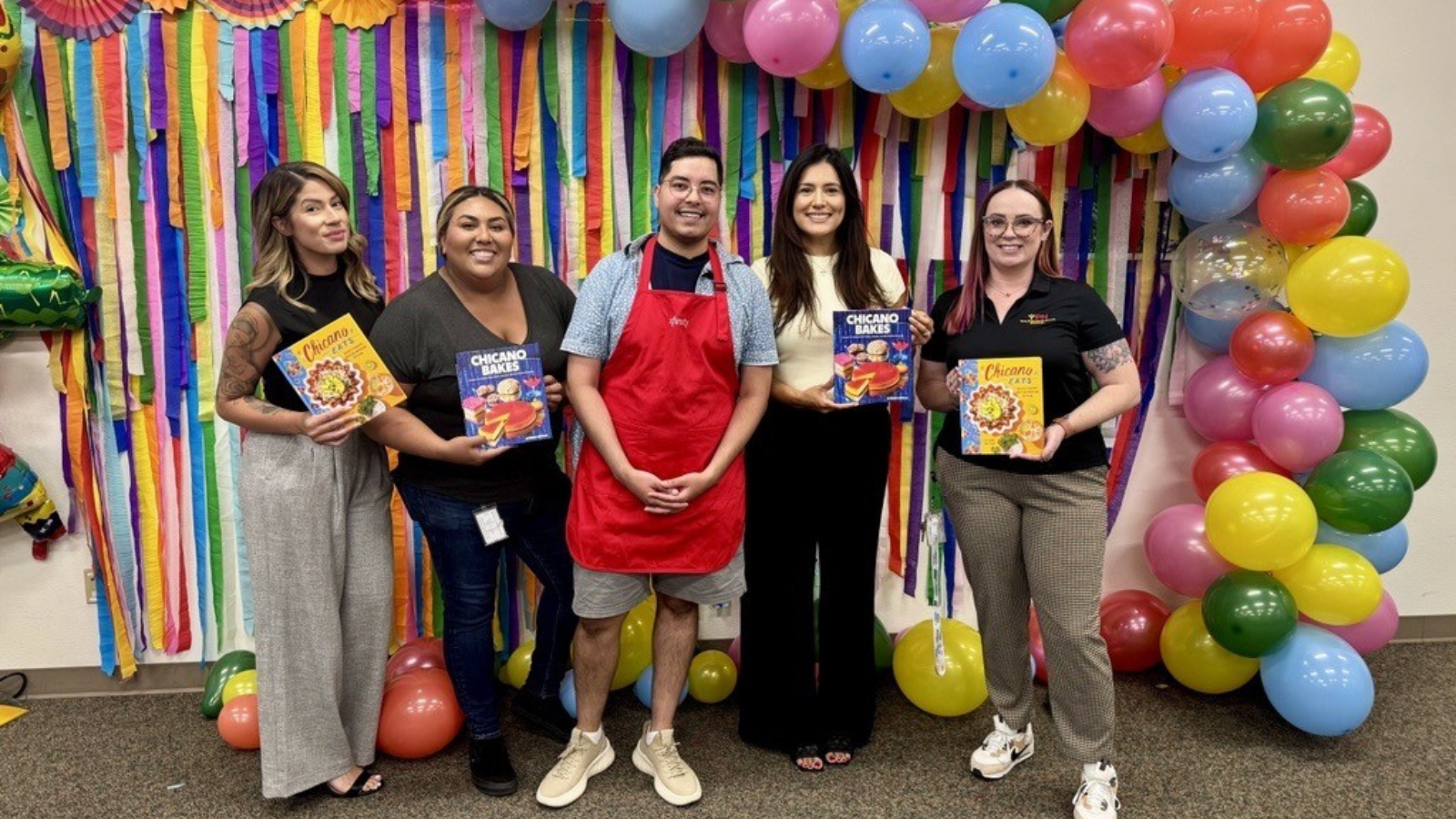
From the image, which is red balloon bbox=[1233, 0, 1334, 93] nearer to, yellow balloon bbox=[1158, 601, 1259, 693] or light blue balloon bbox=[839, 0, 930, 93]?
light blue balloon bbox=[839, 0, 930, 93]

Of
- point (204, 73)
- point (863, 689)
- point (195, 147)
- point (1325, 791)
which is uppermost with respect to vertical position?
point (204, 73)

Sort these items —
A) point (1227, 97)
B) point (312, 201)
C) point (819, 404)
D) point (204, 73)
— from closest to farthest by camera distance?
point (312, 201)
point (819, 404)
point (1227, 97)
point (204, 73)

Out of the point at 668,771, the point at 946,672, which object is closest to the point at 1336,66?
the point at 946,672

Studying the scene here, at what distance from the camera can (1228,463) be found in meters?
2.82

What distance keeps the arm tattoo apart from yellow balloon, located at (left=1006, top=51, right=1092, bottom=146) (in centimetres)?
72

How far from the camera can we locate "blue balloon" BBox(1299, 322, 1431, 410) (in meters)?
2.64

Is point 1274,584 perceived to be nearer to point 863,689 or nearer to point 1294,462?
point 1294,462

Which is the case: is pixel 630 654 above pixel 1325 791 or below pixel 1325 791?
above

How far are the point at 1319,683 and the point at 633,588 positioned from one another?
1989 mm

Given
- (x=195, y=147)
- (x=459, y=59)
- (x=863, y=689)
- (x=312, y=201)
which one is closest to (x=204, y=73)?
(x=195, y=147)

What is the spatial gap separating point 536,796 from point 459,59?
2141mm

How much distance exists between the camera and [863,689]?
2525 millimetres

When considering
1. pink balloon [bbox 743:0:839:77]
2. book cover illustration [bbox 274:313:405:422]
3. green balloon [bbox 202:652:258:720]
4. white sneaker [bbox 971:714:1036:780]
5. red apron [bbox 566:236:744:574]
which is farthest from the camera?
green balloon [bbox 202:652:258:720]

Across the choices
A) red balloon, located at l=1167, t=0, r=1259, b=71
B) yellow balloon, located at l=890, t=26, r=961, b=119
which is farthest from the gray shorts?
red balloon, located at l=1167, t=0, r=1259, b=71
